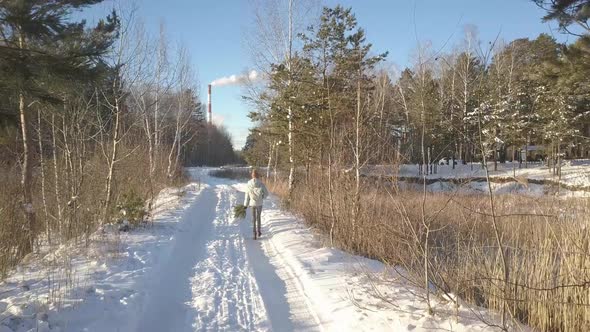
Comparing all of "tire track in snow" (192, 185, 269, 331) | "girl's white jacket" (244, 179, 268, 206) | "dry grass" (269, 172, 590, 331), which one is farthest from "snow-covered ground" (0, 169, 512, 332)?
"girl's white jacket" (244, 179, 268, 206)

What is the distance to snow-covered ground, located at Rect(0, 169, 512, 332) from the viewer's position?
459 cm

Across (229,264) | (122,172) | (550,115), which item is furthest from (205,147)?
(229,264)

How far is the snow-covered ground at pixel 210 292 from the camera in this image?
4.59 meters

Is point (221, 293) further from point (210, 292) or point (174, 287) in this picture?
point (174, 287)

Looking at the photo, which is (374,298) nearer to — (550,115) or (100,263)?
(100,263)

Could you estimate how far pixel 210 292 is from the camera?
20.4 feet

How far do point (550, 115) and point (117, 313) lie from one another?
1420 inches

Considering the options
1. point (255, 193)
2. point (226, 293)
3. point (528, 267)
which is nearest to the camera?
point (528, 267)

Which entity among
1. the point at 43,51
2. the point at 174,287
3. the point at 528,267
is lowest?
the point at 174,287

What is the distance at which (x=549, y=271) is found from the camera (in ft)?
14.1

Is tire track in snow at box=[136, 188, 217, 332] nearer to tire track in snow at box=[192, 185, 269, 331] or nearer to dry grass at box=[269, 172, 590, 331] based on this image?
tire track in snow at box=[192, 185, 269, 331]

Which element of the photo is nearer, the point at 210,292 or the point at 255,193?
the point at 210,292

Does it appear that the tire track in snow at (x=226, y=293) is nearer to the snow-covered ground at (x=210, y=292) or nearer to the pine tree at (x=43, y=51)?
the snow-covered ground at (x=210, y=292)

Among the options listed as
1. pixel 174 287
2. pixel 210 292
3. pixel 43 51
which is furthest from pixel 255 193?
pixel 43 51
